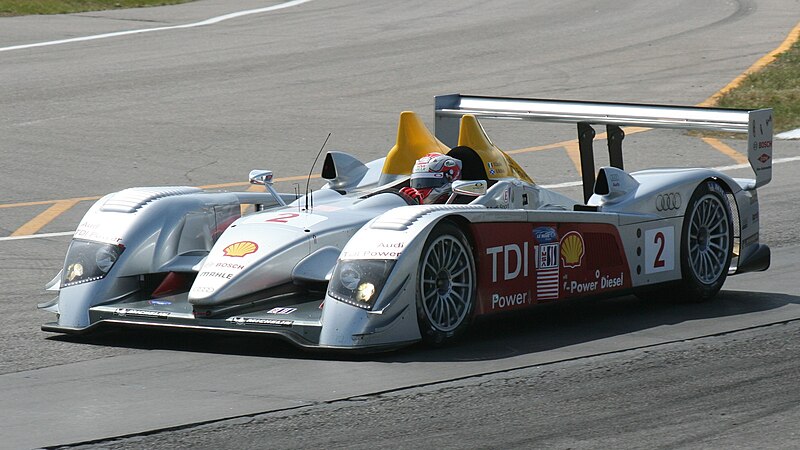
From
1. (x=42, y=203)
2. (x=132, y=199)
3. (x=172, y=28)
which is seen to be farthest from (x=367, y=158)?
(x=172, y=28)

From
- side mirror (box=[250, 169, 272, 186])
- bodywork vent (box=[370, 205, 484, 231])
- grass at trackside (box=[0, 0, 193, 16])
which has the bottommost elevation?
bodywork vent (box=[370, 205, 484, 231])

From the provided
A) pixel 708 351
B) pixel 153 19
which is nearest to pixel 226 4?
pixel 153 19

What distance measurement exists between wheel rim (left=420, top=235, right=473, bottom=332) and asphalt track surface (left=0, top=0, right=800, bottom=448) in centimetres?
20

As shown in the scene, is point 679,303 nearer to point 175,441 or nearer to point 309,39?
point 175,441

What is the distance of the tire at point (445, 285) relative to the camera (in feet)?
27.2

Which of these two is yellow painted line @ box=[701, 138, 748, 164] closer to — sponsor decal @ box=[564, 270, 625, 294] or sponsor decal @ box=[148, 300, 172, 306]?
sponsor decal @ box=[564, 270, 625, 294]

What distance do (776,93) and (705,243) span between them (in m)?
10.9

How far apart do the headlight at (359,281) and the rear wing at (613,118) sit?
2951mm

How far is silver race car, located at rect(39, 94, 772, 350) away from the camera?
27.0 feet

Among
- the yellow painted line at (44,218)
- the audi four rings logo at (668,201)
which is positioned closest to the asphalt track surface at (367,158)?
the yellow painted line at (44,218)

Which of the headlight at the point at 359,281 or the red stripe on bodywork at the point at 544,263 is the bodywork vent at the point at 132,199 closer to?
the headlight at the point at 359,281

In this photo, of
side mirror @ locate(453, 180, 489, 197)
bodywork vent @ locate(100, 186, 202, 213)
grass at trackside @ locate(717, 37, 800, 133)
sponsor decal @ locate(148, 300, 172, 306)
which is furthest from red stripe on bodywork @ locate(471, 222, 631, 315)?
grass at trackside @ locate(717, 37, 800, 133)

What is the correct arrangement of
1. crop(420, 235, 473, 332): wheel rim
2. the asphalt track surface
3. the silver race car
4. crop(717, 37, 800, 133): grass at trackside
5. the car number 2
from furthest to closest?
crop(717, 37, 800, 133): grass at trackside, the car number 2, crop(420, 235, 473, 332): wheel rim, the silver race car, the asphalt track surface

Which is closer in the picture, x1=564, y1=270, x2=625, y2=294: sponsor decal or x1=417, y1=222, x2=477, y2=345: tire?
x1=417, y1=222, x2=477, y2=345: tire
